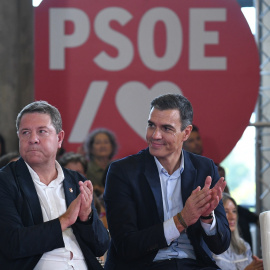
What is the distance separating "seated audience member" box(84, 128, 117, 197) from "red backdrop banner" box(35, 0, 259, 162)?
11.5 inches

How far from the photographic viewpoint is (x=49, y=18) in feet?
20.7

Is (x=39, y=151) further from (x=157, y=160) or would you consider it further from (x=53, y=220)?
(x=157, y=160)

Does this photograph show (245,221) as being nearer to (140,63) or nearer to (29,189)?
(140,63)

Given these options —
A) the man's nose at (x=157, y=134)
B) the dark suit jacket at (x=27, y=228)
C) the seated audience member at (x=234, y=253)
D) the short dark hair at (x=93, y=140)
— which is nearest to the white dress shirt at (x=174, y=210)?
the man's nose at (x=157, y=134)

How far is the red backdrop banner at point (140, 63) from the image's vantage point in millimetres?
6246

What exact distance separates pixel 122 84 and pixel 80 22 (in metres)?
0.77

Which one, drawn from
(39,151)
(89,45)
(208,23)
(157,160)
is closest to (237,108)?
(208,23)

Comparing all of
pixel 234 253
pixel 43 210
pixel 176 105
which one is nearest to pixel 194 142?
pixel 234 253

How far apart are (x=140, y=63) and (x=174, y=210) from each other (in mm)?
3606

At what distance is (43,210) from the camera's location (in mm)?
2658

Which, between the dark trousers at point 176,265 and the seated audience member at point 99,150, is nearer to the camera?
the dark trousers at point 176,265

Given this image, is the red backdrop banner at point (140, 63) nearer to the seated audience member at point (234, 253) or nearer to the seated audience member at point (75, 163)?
the seated audience member at point (75, 163)

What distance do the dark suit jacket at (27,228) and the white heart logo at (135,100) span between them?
3.50m

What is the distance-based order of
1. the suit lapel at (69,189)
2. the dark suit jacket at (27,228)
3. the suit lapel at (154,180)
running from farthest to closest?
the suit lapel at (154,180), the suit lapel at (69,189), the dark suit jacket at (27,228)
